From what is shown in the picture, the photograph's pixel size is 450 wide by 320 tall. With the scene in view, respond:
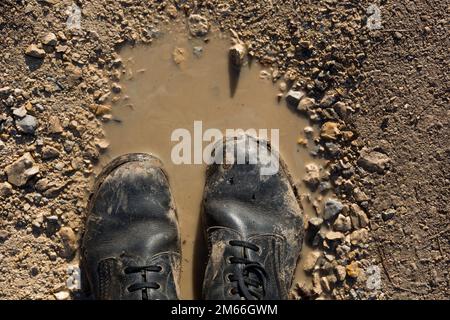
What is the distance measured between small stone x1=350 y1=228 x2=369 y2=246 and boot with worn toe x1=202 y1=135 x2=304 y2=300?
186 mm

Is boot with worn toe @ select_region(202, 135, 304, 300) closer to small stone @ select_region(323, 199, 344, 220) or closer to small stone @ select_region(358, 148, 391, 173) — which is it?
small stone @ select_region(323, 199, 344, 220)

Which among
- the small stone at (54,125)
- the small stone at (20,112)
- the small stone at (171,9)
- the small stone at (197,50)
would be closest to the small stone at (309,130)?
the small stone at (197,50)

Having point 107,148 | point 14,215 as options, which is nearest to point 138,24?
point 107,148

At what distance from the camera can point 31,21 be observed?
7.64ft

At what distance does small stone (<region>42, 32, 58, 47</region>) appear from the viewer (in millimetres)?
2328

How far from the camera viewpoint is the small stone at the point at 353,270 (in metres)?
2.37

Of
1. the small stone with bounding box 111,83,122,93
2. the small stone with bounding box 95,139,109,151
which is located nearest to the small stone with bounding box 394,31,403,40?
the small stone with bounding box 111,83,122,93

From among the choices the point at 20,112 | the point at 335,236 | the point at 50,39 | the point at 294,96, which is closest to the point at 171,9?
the point at 50,39

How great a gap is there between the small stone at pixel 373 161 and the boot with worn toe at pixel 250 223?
0.90 ft

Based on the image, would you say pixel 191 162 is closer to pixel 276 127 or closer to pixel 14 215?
pixel 276 127

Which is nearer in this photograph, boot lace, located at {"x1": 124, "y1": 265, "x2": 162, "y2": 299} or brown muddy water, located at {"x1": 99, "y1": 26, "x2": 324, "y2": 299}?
boot lace, located at {"x1": 124, "y1": 265, "x2": 162, "y2": 299}

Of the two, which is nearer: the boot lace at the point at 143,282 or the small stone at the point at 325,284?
the boot lace at the point at 143,282

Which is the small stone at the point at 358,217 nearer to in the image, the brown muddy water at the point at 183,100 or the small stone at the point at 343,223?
the small stone at the point at 343,223

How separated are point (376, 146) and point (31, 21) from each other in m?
1.30
